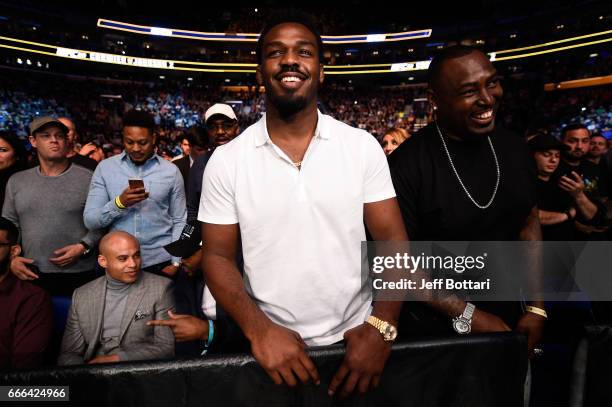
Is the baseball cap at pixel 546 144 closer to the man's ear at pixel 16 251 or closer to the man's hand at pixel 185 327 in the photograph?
the man's hand at pixel 185 327

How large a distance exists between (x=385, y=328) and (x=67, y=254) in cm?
246

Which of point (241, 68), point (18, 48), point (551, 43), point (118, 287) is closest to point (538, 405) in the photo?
point (118, 287)

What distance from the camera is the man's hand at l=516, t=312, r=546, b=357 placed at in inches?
59.9

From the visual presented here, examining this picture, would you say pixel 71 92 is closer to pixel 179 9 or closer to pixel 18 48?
pixel 18 48

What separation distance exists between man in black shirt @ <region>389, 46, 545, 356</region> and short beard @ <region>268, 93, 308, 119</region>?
0.49 meters

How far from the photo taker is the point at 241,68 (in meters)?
32.7

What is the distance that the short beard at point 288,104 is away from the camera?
1.28 metres

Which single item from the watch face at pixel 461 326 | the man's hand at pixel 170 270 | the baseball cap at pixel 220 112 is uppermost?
the baseball cap at pixel 220 112

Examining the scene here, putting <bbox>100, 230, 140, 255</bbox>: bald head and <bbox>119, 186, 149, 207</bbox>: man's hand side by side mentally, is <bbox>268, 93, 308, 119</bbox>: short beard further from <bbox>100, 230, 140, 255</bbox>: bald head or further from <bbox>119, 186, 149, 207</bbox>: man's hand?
<bbox>119, 186, 149, 207</bbox>: man's hand

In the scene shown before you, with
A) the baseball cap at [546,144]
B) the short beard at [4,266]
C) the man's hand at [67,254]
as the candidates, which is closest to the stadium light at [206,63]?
the baseball cap at [546,144]

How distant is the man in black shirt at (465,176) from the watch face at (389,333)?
481 millimetres

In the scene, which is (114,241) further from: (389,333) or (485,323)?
(485,323)

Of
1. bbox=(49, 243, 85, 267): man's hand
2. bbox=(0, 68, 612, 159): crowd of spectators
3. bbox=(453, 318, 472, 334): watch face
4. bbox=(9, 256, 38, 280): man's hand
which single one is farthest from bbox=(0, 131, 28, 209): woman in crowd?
bbox=(0, 68, 612, 159): crowd of spectators

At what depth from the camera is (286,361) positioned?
1.01 m
